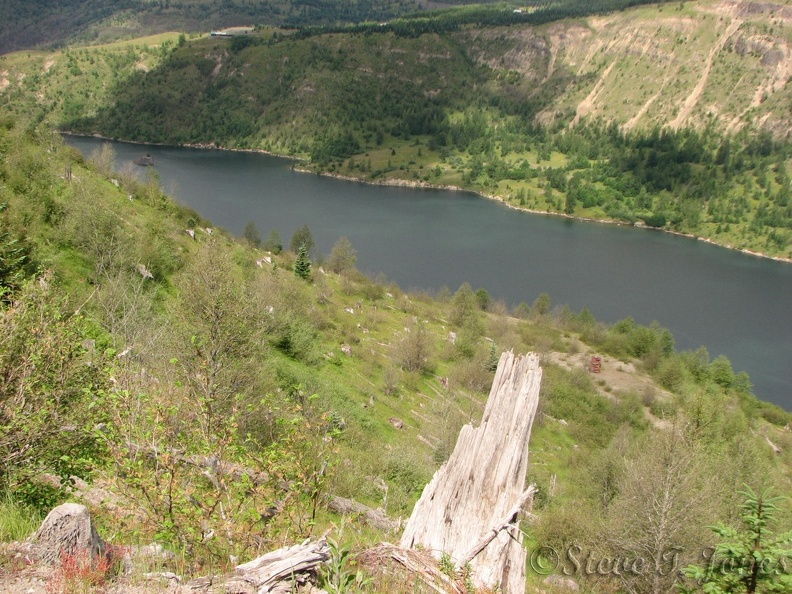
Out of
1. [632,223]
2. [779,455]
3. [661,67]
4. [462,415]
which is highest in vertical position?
[661,67]

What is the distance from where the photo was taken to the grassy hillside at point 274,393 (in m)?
5.77

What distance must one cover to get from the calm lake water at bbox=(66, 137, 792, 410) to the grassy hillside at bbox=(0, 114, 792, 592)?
13.2 meters

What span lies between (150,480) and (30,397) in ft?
8.04

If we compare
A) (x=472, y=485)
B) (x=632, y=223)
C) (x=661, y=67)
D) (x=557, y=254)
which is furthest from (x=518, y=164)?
(x=472, y=485)

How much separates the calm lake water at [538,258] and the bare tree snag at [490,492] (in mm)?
59270

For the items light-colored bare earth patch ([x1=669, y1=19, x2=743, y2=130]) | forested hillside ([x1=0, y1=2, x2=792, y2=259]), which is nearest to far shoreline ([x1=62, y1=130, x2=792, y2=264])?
forested hillside ([x1=0, y1=2, x2=792, y2=259])

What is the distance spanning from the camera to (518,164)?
170875 millimetres

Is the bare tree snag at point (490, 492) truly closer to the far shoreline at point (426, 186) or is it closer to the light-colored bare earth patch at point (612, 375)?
the light-colored bare earth patch at point (612, 375)

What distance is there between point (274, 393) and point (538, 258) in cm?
8689

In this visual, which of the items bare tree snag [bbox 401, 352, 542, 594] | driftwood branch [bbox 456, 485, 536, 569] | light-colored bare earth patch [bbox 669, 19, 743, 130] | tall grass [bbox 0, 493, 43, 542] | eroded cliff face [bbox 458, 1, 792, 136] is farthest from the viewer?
Result: light-colored bare earth patch [bbox 669, 19, 743, 130]

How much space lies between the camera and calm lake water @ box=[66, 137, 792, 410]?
75938mm

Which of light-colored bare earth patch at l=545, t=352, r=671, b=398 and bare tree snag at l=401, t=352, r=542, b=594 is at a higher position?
bare tree snag at l=401, t=352, r=542, b=594

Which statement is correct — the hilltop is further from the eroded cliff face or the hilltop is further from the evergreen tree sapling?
the eroded cliff face

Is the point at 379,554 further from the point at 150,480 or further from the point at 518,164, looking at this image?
the point at 518,164
